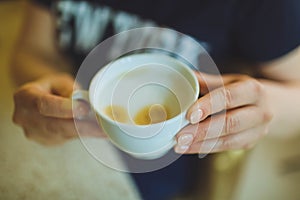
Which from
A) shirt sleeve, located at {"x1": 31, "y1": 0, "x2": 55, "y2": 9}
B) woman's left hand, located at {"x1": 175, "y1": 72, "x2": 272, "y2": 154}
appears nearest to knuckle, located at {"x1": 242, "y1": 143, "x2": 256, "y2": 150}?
woman's left hand, located at {"x1": 175, "y1": 72, "x2": 272, "y2": 154}

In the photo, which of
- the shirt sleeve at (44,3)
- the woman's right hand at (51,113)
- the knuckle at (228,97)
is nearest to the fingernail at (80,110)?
the woman's right hand at (51,113)

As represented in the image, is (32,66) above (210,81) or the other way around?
the other way around

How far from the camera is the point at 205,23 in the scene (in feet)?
1.72

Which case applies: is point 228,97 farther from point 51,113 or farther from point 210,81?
point 51,113

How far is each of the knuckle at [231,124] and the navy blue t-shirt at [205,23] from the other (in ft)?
0.27

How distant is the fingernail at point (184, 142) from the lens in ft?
1.10

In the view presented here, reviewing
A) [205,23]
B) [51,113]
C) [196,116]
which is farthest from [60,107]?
[205,23]

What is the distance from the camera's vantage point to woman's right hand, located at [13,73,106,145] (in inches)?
14.3

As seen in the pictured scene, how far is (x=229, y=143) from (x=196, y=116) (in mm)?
61

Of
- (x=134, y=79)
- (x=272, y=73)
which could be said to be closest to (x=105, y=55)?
(x=134, y=79)

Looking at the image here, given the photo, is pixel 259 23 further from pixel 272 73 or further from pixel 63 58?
pixel 63 58

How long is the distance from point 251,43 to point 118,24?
0.15 m

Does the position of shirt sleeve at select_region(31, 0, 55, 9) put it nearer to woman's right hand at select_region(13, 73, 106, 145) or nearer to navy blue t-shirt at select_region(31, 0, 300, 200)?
navy blue t-shirt at select_region(31, 0, 300, 200)

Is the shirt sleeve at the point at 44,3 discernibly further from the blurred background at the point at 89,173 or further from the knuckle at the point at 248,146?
the knuckle at the point at 248,146
